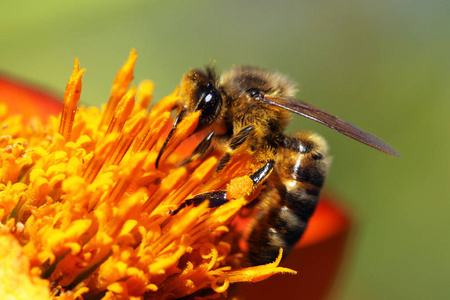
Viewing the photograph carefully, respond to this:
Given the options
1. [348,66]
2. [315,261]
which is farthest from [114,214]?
[348,66]

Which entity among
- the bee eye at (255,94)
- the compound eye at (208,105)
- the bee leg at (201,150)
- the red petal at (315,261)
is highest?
the bee eye at (255,94)

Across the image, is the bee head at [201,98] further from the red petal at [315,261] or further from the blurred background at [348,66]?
the blurred background at [348,66]

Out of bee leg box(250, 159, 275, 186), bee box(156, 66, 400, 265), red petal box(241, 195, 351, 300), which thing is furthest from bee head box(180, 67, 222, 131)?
red petal box(241, 195, 351, 300)

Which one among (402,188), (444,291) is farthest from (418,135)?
(444,291)

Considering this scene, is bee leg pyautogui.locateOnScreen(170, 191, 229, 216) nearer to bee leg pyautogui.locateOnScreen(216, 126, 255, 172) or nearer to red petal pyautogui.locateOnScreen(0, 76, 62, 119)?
bee leg pyautogui.locateOnScreen(216, 126, 255, 172)

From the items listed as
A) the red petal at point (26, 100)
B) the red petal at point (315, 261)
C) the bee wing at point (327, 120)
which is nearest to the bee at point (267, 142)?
the bee wing at point (327, 120)
